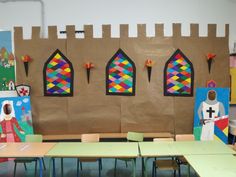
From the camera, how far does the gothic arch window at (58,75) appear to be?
6004 mm

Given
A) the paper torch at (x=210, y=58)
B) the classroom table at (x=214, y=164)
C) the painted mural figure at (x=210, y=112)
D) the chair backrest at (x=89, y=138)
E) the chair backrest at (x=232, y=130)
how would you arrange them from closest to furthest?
the classroom table at (x=214, y=164), the chair backrest at (x=89, y=138), the chair backrest at (x=232, y=130), the painted mural figure at (x=210, y=112), the paper torch at (x=210, y=58)

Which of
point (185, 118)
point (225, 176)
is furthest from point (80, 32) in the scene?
point (225, 176)

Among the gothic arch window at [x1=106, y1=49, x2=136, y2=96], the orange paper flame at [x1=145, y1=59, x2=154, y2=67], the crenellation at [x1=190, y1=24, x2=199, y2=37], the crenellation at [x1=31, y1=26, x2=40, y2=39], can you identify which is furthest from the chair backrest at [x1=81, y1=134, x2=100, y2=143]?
the crenellation at [x1=190, y1=24, x2=199, y2=37]

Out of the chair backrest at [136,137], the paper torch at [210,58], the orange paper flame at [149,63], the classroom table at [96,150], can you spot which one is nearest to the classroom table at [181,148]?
the classroom table at [96,150]

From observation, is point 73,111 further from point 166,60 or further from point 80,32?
point 166,60

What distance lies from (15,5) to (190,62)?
4.15m

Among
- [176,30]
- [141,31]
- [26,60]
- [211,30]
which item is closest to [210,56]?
[211,30]

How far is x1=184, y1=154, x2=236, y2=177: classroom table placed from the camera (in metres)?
3.00

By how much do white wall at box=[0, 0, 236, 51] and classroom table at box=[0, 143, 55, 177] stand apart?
2.89 metres

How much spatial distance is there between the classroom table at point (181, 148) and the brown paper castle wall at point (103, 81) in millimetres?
1648

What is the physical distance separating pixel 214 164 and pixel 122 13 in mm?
4132

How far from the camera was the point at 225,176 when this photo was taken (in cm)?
291

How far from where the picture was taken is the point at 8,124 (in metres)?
5.54

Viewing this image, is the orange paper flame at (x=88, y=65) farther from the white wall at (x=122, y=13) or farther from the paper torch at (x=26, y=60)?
the paper torch at (x=26, y=60)
